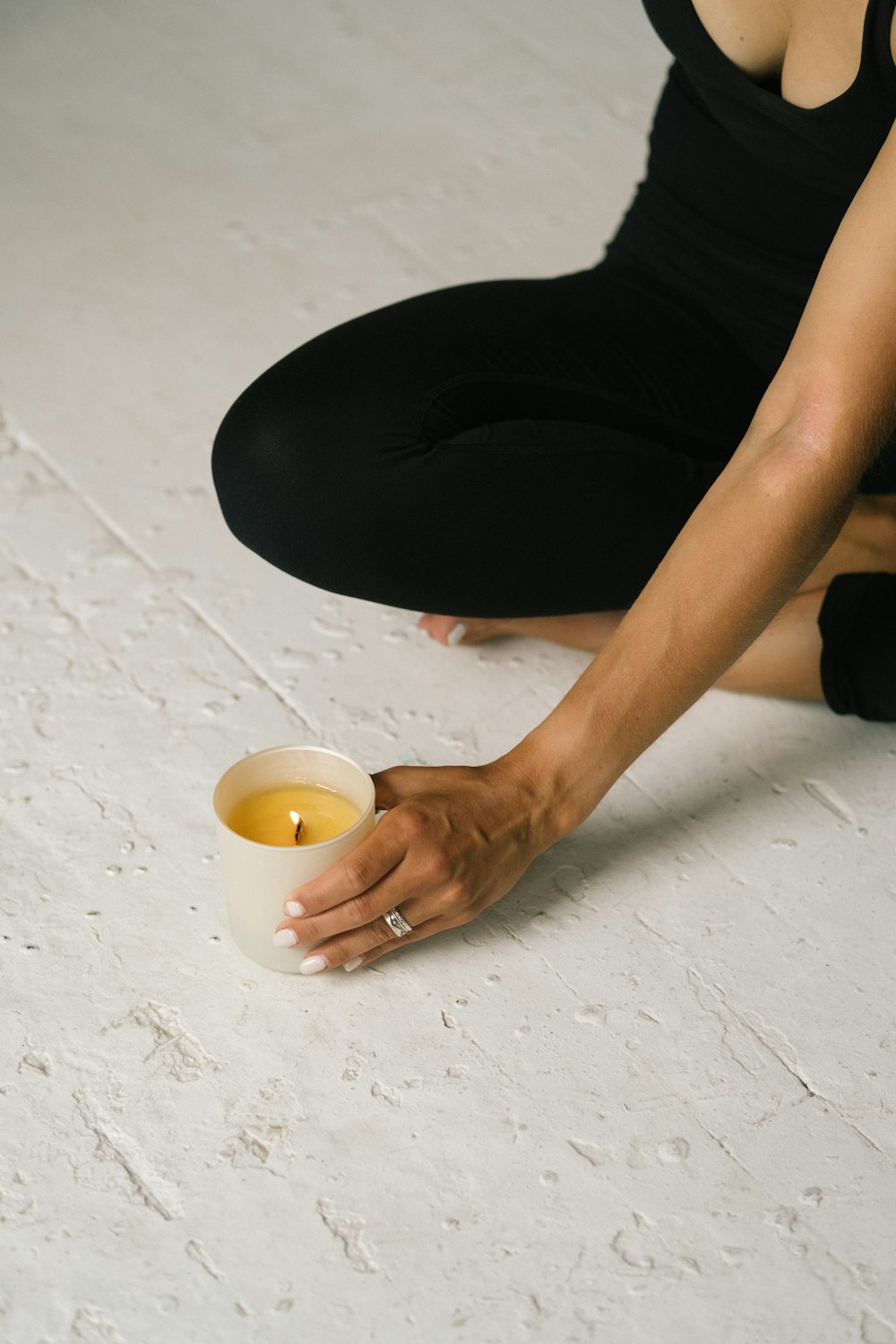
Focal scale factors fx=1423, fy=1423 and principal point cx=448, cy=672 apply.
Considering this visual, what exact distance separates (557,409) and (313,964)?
0.56m

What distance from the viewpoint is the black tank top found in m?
1.15

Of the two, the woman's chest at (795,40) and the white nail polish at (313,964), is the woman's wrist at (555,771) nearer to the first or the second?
the white nail polish at (313,964)

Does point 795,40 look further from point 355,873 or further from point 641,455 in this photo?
point 355,873

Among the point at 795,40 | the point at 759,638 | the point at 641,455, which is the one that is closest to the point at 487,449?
the point at 641,455

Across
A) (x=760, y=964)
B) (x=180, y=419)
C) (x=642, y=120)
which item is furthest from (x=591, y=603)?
(x=642, y=120)

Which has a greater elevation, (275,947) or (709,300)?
(709,300)

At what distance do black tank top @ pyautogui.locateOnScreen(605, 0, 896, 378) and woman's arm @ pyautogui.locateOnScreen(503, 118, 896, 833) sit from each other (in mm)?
175

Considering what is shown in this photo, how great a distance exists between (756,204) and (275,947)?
31.1 inches

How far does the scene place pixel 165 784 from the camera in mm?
1241

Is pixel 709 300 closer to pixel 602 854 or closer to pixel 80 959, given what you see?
pixel 602 854

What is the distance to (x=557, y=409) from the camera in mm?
1291

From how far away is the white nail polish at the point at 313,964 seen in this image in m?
1.02

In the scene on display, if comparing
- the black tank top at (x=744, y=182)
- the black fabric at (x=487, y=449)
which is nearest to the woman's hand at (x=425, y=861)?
the black fabric at (x=487, y=449)

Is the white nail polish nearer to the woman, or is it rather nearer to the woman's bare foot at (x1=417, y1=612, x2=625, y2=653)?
the woman
